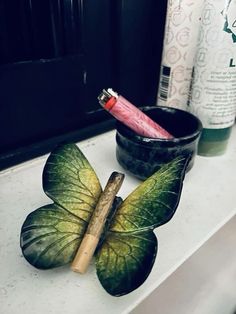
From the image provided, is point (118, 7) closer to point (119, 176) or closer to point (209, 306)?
point (119, 176)

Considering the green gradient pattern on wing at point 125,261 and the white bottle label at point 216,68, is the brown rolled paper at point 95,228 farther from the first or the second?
the white bottle label at point 216,68

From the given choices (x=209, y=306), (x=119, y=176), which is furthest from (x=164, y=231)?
(x=209, y=306)

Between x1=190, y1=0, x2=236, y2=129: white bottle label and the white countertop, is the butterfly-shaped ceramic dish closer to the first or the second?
the white countertop

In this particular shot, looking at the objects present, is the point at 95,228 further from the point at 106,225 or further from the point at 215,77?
the point at 215,77

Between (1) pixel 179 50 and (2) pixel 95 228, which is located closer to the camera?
(2) pixel 95 228

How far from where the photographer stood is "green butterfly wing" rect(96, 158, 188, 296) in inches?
7.1

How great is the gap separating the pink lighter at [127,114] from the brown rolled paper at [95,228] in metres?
0.06

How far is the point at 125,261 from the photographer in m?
0.18

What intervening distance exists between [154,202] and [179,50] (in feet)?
0.64

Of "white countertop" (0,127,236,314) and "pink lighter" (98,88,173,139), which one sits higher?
"pink lighter" (98,88,173,139)

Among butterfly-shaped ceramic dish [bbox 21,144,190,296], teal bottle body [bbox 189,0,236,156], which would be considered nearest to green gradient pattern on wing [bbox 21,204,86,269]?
butterfly-shaped ceramic dish [bbox 21,144,190,296]

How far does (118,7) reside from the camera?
0.33 m

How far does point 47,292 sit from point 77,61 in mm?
217

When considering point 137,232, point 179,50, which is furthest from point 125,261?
point 179,50
